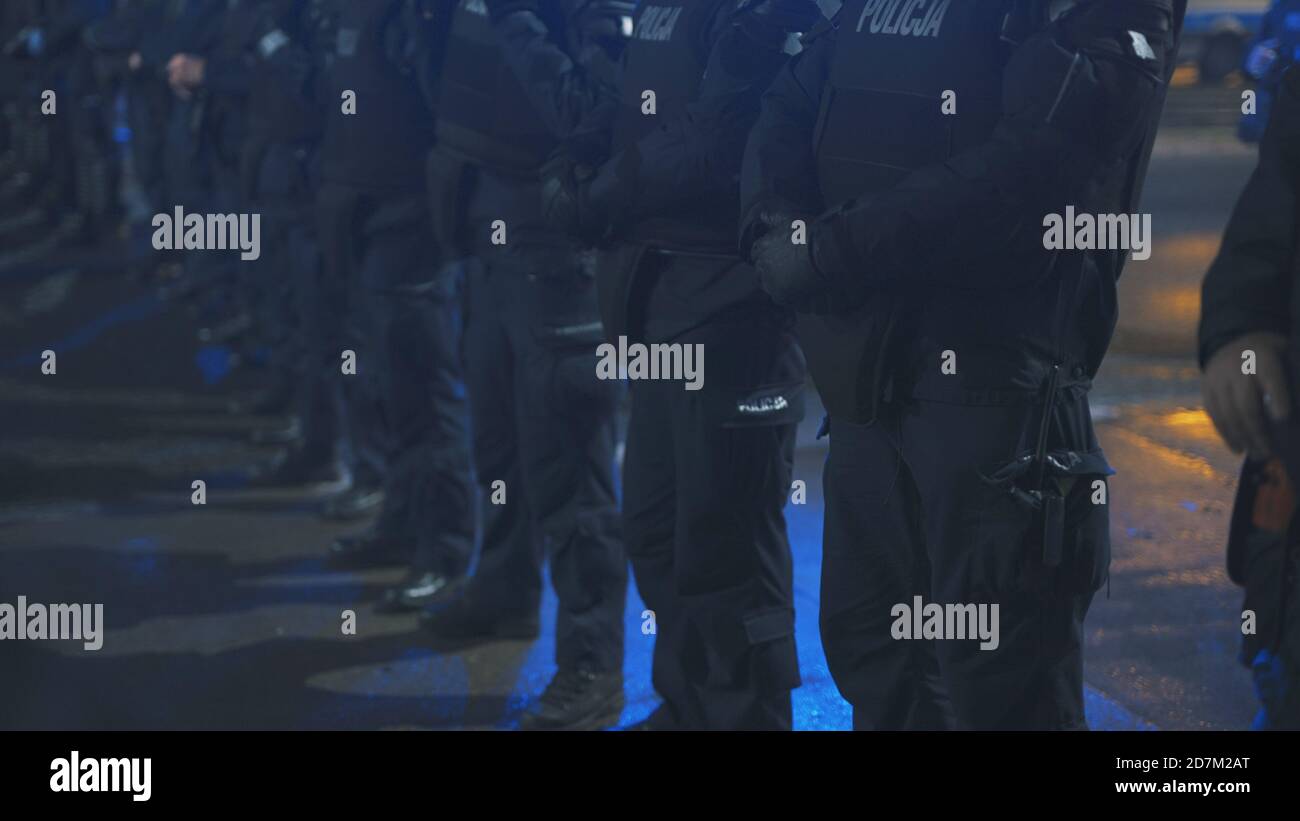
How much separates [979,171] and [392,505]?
3614 mm

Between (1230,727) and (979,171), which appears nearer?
(979,171)

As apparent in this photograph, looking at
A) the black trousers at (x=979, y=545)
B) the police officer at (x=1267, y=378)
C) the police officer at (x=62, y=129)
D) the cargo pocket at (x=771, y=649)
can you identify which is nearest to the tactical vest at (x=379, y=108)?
the cargo pocket at (x=771, y=649)

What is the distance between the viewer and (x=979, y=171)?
9.10 feet

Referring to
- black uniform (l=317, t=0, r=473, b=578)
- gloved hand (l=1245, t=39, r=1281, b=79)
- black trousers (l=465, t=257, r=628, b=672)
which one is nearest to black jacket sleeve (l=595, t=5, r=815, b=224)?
black trousers (l=465, t=257, r=628, b=672)

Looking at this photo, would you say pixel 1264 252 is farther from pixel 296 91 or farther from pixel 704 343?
pixel 296 91

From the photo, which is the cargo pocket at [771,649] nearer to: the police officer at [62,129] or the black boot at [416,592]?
the black boot at [416,592]

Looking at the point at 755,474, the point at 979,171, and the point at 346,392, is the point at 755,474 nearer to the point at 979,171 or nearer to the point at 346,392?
the point at 979,171

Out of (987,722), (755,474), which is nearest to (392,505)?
(755,474)

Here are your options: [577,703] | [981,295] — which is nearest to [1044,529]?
[981,295]

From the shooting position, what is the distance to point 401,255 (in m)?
5.61

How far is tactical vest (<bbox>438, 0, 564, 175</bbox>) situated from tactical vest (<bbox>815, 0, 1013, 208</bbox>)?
5.64 feet

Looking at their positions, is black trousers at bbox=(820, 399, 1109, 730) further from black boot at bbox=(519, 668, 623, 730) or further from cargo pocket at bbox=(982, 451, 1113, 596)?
black boot at bbox=(519, 668, 623, 730)

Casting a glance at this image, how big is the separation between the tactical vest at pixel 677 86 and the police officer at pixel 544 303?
1.25ft

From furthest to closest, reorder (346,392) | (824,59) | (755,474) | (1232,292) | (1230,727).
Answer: (346,392) → (1230,727) → (755,474) → (824,59) → (1232,292)
